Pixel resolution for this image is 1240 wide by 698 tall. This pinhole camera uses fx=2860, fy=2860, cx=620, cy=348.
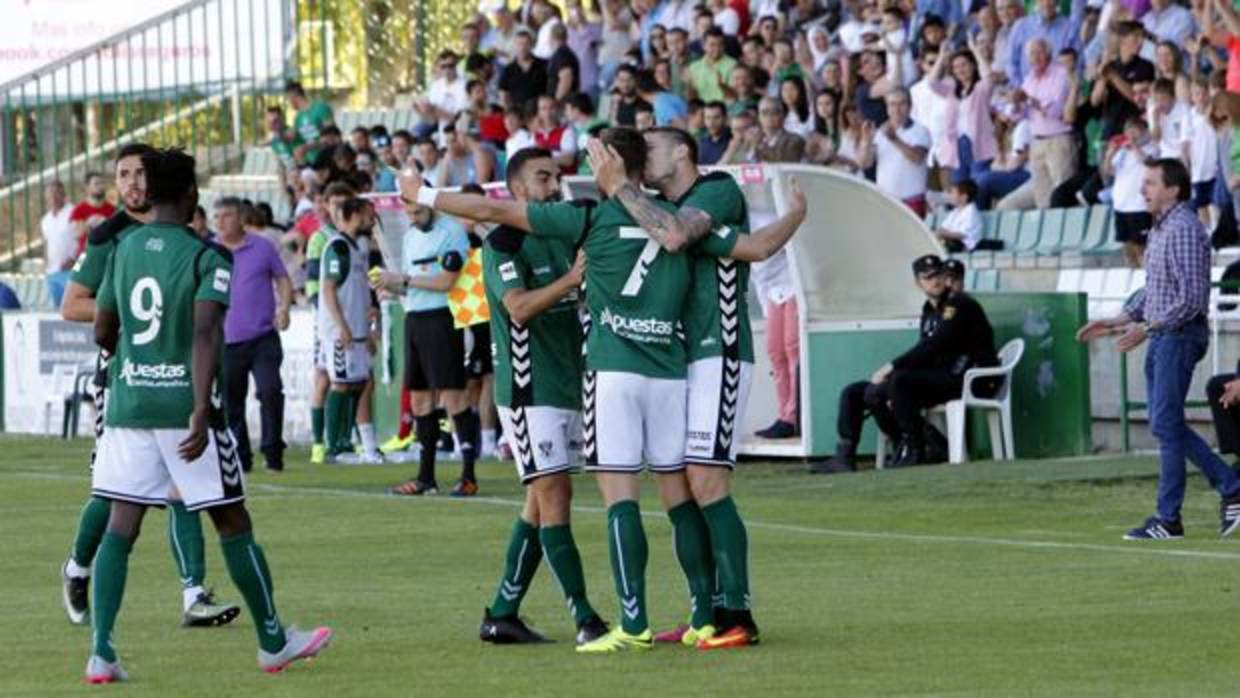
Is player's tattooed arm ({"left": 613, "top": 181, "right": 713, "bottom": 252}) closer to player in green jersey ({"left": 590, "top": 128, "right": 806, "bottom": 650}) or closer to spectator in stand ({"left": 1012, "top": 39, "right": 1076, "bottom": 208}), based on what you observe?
player in green jersey ({"left": 590, "top": 128, "right": 806, "bottom": 650})

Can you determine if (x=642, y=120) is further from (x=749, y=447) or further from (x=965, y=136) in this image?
(x=749, y=447)

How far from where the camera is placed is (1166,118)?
23359 mm

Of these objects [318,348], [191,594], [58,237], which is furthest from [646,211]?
[58,237]

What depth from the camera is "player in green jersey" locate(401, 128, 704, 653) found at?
1095 cm

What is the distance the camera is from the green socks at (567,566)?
11.1 m

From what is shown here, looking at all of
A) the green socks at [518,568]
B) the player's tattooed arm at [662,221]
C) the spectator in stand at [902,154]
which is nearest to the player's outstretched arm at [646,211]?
the player's tattooed arm at [662,221]

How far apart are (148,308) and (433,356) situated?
382 inches

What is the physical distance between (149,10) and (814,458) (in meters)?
21.2

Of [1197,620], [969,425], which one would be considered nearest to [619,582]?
[1197,620]

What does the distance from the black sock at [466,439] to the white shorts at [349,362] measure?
12.0 ft

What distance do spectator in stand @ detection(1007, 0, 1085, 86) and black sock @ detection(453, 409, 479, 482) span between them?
8138mm

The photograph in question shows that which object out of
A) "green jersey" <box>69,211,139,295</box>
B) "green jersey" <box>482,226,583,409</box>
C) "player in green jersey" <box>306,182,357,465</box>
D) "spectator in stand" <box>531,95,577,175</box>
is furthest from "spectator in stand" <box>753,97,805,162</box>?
"green jersey" <box>482,226,583,409</box>

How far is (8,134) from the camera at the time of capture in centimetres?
3856

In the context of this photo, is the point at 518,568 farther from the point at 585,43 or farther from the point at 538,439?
the point at 585,43
